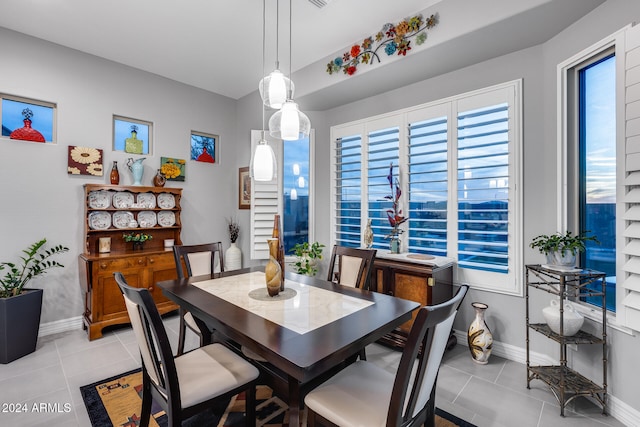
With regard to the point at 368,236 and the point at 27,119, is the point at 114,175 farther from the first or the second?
the point at 368,236

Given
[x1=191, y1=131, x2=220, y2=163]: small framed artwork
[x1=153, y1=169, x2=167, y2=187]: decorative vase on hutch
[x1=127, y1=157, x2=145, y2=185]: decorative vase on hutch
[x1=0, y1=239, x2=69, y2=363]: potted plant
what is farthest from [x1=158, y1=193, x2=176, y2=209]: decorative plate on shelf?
[x1=0, y1=239, x2=69, y2=363]: potted plant

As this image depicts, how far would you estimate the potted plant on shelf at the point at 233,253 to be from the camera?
451cm

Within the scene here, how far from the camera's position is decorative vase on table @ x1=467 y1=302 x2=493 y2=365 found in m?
2.58

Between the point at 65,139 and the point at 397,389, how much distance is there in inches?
161

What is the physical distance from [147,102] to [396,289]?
387 centimetres

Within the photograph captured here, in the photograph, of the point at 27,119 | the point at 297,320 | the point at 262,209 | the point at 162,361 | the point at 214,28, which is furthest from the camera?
the point at 262,209

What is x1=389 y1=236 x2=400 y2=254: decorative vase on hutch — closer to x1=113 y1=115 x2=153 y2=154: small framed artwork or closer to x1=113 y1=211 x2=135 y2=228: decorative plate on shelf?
x1=113 y1=211 x2=135 y2=228: decorative plate on shelf

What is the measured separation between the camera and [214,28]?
2922 mm

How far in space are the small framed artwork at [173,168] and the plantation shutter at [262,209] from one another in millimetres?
1016

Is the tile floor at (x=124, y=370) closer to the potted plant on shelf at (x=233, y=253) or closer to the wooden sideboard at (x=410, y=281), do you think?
the wooden sideboard at (x=410, y=281)

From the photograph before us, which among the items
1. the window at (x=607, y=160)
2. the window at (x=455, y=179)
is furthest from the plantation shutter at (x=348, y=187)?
the window at (x=607, y=160)

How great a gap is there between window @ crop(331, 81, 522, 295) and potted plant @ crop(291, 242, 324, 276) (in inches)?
22.4

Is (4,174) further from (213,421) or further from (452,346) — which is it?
(452,346)

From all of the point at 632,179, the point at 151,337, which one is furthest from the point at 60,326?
the point at 632,179
